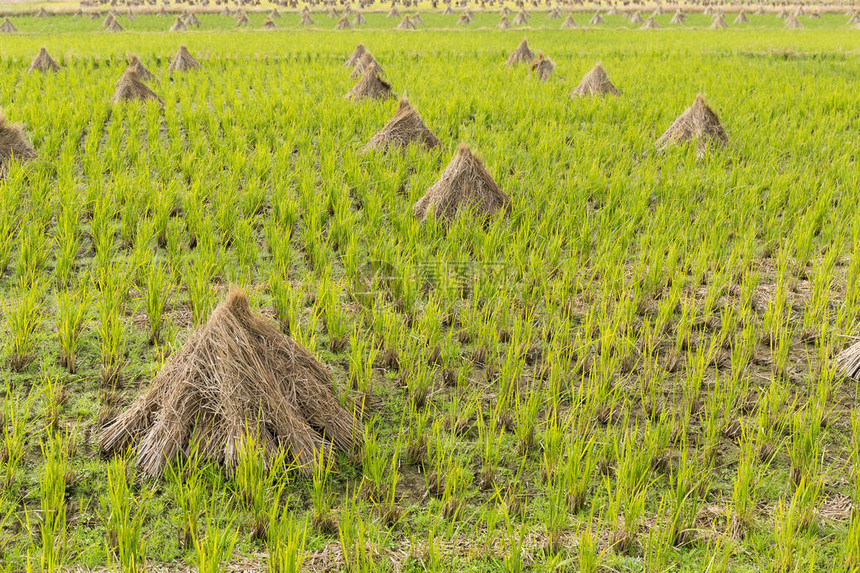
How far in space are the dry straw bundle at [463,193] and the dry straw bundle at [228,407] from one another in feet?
7.96

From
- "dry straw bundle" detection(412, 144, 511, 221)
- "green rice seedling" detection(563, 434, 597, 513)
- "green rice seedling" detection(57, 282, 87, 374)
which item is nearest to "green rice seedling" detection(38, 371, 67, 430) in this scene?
"green rice seedling" detection(57, 282, 87, 374)

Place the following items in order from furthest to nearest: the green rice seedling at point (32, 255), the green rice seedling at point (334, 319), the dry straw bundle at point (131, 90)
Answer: the dry straw bundle at point (131, 90) → the green rice seedling at point (32, 255) → the green rice seedling at point (334, 319)

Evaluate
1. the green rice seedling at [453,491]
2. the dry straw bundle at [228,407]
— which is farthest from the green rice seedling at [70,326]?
the green rice seedling at [453,491]

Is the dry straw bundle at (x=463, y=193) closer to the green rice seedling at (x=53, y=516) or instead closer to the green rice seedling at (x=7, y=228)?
the green rice seedling at (x=7, y=228)

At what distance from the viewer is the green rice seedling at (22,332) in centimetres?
289

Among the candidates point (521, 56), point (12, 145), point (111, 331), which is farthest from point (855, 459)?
point (521, 56)

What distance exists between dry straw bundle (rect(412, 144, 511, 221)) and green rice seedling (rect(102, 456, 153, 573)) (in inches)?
118

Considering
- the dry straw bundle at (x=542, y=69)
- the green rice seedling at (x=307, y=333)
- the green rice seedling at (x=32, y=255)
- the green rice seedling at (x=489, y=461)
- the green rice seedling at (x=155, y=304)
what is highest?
the dry straw bundle at (x=542, y=69)

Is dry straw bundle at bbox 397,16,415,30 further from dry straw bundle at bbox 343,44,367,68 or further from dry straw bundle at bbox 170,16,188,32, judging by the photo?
dry straw bundle at bbox 343,44,367,68

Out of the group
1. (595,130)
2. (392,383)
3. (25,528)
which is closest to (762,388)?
(392,383)

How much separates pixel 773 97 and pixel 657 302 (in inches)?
256

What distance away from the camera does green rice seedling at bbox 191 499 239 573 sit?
1712 mm

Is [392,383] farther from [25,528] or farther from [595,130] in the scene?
[595,130]

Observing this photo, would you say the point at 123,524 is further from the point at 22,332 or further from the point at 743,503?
the point at 743,503
